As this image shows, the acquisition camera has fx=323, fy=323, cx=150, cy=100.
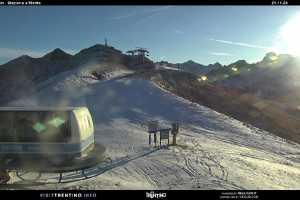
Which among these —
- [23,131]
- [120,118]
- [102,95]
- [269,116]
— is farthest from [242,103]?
[23,131]

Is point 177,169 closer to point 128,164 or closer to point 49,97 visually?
point 128,164

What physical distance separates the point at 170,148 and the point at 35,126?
890 centimetres

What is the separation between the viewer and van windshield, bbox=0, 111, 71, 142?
35.6 feet

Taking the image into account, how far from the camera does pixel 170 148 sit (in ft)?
59.2

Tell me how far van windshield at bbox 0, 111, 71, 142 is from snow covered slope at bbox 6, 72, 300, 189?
166cm

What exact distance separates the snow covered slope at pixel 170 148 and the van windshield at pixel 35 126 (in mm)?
1659

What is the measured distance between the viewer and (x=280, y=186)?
43.0 feet
